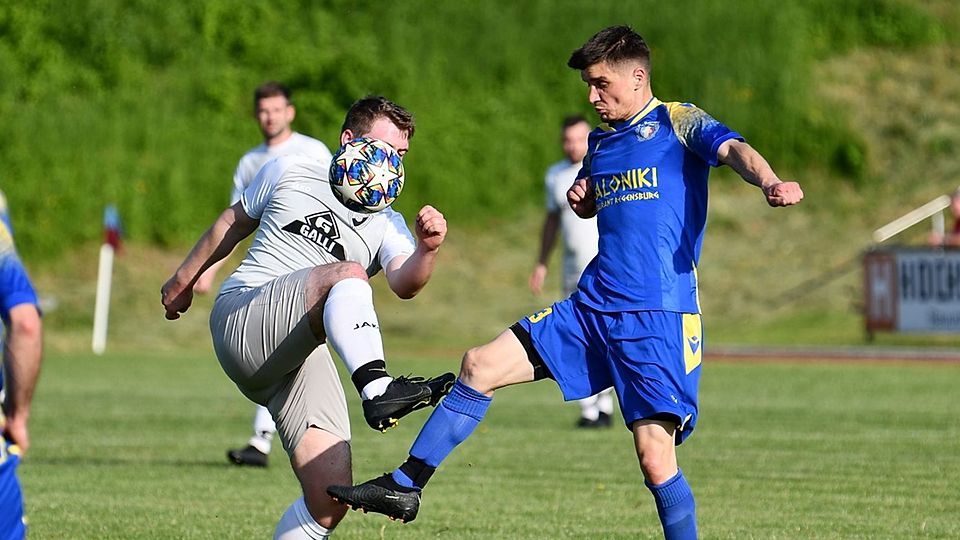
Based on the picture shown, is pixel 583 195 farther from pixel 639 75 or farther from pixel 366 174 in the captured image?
pixel 366 174

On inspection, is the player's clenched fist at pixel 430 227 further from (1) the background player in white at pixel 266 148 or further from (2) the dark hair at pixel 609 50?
(1) the background player in white at pixel 266 148

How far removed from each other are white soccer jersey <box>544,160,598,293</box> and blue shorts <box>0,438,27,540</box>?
9637 millimetres

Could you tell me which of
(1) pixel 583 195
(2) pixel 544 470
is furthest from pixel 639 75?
(2) pixel 544 470

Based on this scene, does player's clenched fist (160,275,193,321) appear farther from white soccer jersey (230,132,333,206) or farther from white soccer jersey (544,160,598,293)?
white soccer jersey (544,160,598,293)

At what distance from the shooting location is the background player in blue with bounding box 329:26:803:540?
6406mm

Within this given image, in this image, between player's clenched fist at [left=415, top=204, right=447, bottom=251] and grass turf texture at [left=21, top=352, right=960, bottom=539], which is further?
grass turf texture at [left=21, top=352, right=960, bottom=539]

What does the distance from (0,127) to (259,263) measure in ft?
97.1

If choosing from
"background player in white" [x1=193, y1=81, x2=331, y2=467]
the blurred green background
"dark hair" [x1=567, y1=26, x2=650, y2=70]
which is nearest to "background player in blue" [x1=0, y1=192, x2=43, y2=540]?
"dark hair" [x1=567, y1=26, x2=650, y2=70]

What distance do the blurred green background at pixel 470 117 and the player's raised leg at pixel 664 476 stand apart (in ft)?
76.8

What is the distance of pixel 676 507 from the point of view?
6410 millimetres

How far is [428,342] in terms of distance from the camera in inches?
1126

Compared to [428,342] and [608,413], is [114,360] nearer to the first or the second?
[428,342]

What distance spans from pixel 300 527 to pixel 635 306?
1.60 m

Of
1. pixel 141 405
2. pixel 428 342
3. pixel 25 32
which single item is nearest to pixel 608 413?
pixel 141 405
